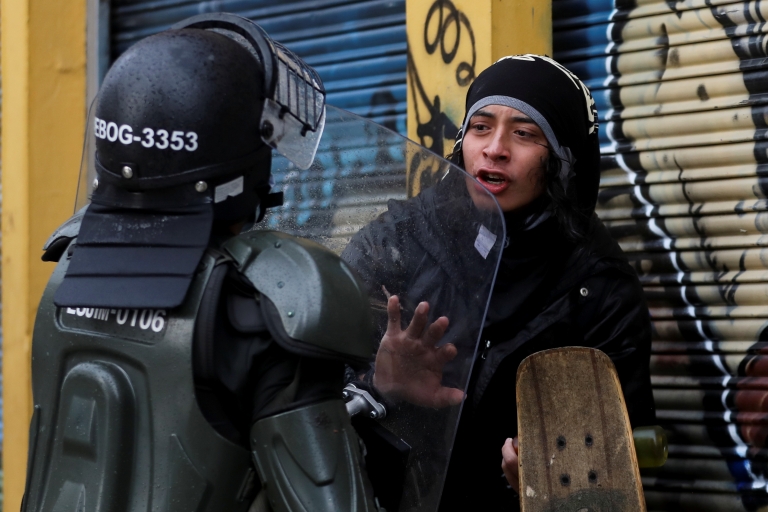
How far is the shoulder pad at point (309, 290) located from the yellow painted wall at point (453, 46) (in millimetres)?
2071

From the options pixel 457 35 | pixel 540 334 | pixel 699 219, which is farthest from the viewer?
pixel 457 35

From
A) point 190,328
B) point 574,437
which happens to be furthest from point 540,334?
point 190,328

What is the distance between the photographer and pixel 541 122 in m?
2.54

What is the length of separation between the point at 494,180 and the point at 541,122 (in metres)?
0.20

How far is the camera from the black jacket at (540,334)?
2346mm

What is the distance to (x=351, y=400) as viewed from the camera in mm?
1931

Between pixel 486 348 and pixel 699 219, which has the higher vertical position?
pixel 699 219

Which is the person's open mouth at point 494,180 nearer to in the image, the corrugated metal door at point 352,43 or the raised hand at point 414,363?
the raised hand at point 414,363

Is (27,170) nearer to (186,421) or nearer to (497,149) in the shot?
(497,149)

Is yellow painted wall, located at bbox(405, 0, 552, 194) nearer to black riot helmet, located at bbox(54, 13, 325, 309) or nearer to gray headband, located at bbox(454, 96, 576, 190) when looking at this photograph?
gray headband, located at bbox(454, 96, 576, 190)

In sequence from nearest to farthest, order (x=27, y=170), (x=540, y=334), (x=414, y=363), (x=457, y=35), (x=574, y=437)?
(x=414, y=363), (x=574, y=437), (x=540, y=334), (x=457, y=35), (x=27, y=170)

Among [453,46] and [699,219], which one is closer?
[699,219]

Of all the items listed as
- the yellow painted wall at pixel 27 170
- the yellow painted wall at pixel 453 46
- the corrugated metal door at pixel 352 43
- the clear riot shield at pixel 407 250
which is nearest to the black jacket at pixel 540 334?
the clear riot shield at pixel 407 250

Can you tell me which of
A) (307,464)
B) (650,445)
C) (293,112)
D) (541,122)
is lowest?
(650,445)
